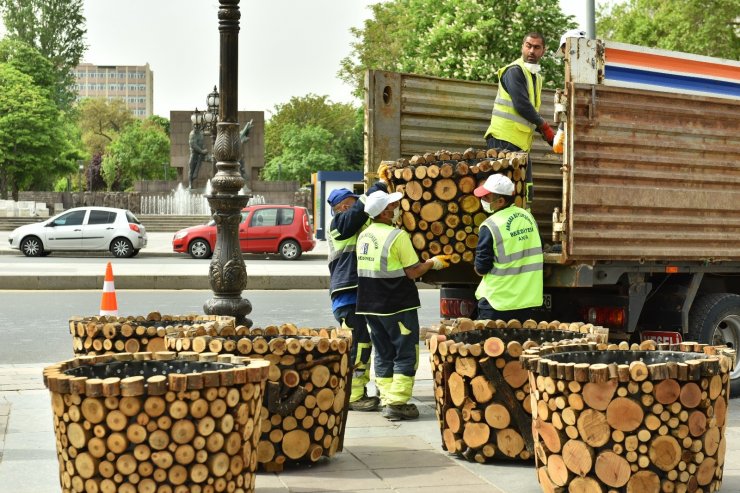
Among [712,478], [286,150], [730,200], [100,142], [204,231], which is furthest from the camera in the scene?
[100,142]

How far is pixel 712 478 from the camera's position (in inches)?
221

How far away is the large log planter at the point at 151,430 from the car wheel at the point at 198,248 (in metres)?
26.5

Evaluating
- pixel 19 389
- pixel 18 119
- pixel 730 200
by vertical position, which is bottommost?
pixel 19 389

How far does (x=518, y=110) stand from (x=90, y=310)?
31.0 feet

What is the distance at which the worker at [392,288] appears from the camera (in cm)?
788

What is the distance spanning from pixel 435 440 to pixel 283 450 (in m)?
1.22

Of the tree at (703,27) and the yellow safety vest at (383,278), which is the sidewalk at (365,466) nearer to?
the yellow safety vest at (383,278)

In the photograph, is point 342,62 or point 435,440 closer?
point 435,440

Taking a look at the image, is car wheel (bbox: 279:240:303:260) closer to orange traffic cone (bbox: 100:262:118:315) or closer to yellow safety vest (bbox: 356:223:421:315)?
orange traffic cone (bbox: 100:262:118:315)

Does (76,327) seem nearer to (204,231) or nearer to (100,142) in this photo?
(204,231)

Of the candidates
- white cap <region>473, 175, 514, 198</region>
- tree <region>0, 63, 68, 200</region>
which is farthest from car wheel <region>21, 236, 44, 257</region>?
tree <region>0, 63, 68, 200</region>

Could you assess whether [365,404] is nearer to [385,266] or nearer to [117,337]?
[385,266]

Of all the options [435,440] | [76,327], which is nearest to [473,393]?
[435,440]

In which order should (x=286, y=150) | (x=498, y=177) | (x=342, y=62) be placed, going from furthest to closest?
(x=286, y=150) → (x=342, y=62) → (x=498, y=177)
